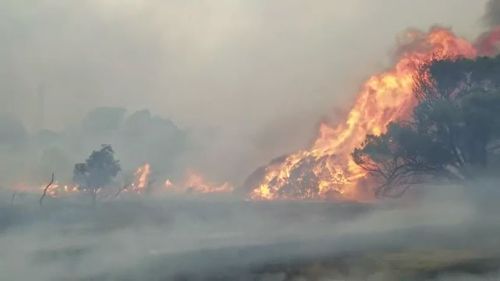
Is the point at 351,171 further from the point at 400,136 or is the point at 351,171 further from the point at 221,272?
the point at 221,272

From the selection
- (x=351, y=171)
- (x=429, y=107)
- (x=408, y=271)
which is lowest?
(x=408, y=271)

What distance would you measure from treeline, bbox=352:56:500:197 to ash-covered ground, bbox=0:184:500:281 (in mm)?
3773

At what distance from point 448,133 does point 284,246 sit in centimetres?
2804

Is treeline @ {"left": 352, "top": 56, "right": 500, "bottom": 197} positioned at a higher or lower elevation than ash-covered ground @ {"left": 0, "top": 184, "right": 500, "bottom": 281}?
higher

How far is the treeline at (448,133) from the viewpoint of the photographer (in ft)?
189

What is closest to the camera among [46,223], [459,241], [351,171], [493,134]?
[459,241]

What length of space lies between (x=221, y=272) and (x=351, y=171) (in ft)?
175

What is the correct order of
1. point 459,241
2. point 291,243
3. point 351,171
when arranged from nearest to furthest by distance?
point 459,241, point 291,243, point 351,171

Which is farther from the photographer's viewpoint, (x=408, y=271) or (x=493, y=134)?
(x=493, y=134)

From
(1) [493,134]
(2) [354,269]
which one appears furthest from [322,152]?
(2) [354,269]

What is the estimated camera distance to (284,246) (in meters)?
40.3

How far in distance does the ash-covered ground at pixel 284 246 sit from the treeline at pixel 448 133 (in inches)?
149

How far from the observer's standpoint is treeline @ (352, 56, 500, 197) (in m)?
57.5

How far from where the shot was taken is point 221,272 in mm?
31438
